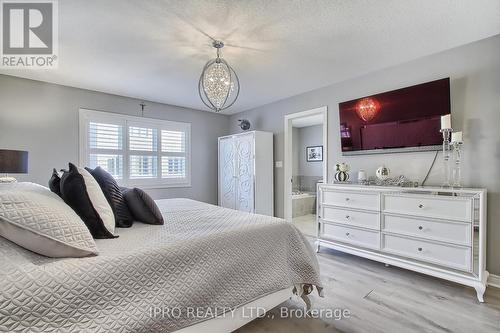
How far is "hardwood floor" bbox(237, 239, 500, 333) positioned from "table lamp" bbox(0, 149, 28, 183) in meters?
2.79

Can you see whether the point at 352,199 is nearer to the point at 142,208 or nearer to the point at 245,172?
the point at 245,172

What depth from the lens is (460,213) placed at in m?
2.16

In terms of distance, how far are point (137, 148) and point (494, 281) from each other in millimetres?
5102

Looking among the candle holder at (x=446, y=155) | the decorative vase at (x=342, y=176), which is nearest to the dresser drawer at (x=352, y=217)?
the decorative vase at (x=342, y=176)

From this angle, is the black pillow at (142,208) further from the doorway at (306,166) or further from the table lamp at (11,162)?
the doorway at (306,166)

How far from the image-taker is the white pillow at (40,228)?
1.01 meters

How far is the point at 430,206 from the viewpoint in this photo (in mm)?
2330

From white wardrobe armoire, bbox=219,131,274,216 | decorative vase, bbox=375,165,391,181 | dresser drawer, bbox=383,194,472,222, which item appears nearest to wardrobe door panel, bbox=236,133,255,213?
white wardrobe armoire, bbox=219,131,274,216

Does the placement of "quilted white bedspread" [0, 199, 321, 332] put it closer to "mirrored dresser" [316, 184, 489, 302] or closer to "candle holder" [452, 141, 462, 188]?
Answer: "mirrored dresser" [316, 184, 489, 302]

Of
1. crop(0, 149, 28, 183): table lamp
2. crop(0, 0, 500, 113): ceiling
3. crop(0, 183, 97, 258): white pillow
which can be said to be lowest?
crop(0, 183, 97, 258): white pillow

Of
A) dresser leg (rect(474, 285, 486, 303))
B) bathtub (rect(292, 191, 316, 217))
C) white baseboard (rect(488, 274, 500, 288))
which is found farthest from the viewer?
bathtub (rect(292, 191, 316, 217))

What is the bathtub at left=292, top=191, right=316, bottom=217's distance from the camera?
18.6ft

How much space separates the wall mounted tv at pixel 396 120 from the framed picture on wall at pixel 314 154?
10.6 ft

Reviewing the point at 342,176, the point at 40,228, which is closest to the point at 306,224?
the point at 342,176
